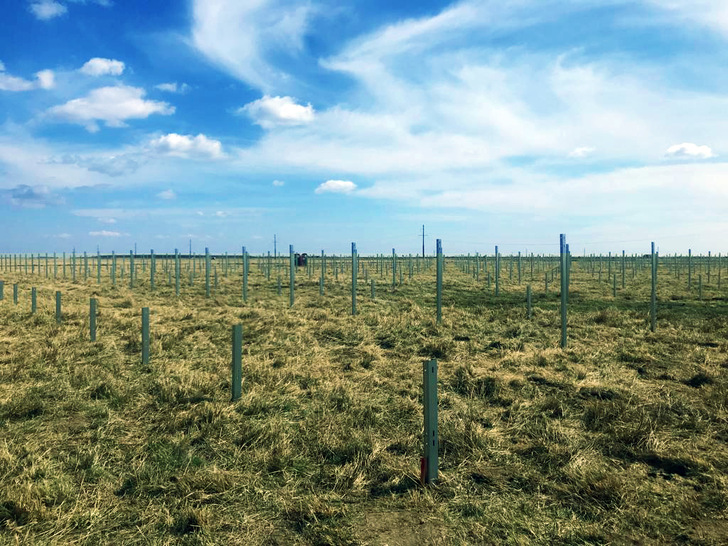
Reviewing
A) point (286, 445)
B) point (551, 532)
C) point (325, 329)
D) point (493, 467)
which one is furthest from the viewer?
point (325, 329)

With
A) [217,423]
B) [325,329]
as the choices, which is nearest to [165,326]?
[325,329]

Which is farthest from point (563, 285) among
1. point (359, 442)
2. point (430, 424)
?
point (430, 424)

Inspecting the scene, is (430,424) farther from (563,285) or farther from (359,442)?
(563,285)

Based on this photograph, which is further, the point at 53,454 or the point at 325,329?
the point at 325,329

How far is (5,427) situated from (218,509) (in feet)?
12.6

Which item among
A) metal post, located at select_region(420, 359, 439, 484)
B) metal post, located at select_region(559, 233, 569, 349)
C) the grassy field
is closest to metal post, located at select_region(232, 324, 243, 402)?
the grassy field

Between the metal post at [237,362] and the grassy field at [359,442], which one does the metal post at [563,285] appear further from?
the metal post at [237,362]

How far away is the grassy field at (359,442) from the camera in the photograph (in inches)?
154

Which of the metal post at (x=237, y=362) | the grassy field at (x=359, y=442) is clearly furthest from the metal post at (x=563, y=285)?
the metal post at (x=237, y=362)

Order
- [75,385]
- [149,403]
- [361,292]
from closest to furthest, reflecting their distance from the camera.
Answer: [149,403] → [75,385] → [361,292]

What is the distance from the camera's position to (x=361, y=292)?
89.2 ft

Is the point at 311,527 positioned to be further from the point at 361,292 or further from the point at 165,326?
the point at 361,292

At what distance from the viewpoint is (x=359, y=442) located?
5402mm

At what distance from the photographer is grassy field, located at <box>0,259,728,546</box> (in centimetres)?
391
